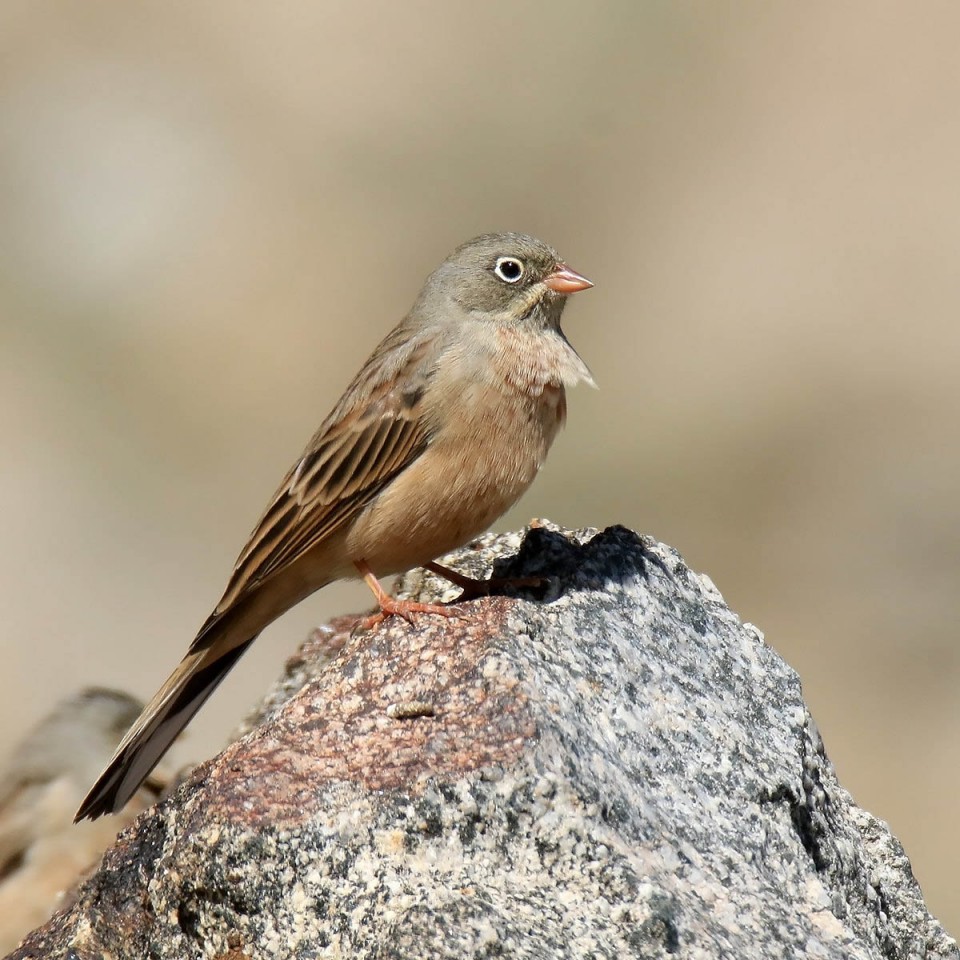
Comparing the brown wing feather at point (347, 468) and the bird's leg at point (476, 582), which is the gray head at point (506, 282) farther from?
the bird's leg at point (476, 582)

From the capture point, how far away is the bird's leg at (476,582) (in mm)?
5480

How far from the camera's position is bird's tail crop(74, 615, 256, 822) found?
584cm

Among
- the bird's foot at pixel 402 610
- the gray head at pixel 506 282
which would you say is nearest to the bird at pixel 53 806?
the bird's foot at pixel 402 610

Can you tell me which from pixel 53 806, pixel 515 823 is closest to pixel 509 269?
pixel 53 806

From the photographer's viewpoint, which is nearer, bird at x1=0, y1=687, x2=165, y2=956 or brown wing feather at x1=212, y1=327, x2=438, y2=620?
brown wing feather at x1=212, y1=327, x2=438, y2=620

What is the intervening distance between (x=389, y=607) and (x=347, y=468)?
3.44 feet

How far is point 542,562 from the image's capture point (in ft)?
18.6

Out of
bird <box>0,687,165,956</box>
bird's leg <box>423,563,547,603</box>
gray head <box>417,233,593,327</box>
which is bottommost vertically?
bird <box>0,687,165,956</box>

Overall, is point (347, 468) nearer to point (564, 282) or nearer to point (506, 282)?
point (506, 282)

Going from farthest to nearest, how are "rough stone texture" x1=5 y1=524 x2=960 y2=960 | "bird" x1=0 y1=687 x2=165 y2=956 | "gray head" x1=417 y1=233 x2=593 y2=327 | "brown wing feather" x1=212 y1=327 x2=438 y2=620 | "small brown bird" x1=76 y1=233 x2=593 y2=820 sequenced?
"gray head" x1=417 y1=233 x2=593 y2=327 → "bird" x1=0 y1=687 x2=165 y2=956 → "brown wing feather" x1=212 y1=327 x2=438 y2=620 → "small brown bird" x1=76 y1=233 x2=593 y2=820 → "rough stone texture" x1=5 y1=524 x2=960 y2=960

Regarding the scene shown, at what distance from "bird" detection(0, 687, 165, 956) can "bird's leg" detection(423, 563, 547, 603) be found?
1614 mm

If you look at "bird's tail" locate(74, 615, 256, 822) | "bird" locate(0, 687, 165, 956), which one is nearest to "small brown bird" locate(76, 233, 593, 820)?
"bird's tail" locate(74, 615, 256, 822)

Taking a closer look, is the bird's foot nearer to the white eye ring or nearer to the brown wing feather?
the brown wing feather

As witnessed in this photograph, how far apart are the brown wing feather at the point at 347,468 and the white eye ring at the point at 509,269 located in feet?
1.77
